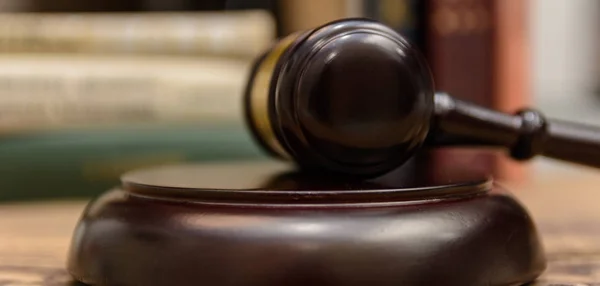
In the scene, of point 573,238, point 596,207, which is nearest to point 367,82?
point 573,238

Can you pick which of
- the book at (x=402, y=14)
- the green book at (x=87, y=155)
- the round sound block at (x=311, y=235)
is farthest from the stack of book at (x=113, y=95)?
the round sound block at (x=311, y=235)

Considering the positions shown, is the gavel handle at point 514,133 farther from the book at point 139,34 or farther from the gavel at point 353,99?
the book at point 139,34

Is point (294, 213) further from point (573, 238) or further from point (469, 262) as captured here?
point (573, 238)

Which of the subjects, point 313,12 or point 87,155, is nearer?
point 87,155

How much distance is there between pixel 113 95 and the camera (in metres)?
1.02

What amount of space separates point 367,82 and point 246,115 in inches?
6.7

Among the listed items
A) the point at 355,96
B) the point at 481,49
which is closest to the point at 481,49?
the point at 481,49

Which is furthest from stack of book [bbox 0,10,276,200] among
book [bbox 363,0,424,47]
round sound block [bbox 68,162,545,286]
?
round sound block [bbox 68,162,545,286]

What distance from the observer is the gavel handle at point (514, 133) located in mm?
474

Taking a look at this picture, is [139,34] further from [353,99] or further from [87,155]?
[353,99]

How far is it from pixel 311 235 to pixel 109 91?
702 mm

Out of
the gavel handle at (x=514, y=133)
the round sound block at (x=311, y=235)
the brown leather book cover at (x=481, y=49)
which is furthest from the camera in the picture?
the brown leather book cover at (x=481, y=49)

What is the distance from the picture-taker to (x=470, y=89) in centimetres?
113

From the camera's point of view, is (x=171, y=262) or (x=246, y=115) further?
(x=246, y=115)
